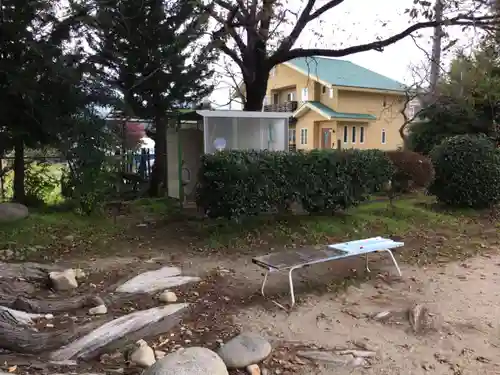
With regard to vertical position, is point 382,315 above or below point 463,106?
below

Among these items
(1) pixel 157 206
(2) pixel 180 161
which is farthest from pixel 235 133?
(1) pixel 157 206

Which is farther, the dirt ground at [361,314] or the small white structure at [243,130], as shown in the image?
the small white structure at [243,130]

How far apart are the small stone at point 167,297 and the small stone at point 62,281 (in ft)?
3.75

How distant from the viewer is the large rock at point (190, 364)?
2863 millimetres

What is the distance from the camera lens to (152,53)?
32.5ft

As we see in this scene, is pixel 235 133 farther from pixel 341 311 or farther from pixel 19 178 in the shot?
pixel 341 311

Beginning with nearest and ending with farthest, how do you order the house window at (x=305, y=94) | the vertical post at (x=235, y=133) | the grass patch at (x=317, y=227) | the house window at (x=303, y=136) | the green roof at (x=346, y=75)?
1. the grass patch at (x=317, y=227)
2. the vertical post at (x=235, y=133)
3. the green roof at (x=346, y=75)
4. the house window at (x=305, y=94)
5. the house window at (x=303, y=136)

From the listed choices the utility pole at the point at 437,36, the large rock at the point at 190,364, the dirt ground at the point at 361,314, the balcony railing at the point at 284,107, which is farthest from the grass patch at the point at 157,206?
the balcony railing at the point at 284,107

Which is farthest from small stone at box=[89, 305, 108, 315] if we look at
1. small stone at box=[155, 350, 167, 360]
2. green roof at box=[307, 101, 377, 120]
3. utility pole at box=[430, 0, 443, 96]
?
green roof at box=[307, 101, 377, 120]

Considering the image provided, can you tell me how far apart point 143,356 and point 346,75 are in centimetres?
2480

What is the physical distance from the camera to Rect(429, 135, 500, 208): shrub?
32.2ft

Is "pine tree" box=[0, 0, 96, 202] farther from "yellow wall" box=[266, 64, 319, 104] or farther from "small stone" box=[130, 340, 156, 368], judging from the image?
"yellow wall" box=[266, 64, 319, 104]

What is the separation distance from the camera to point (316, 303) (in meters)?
4.65

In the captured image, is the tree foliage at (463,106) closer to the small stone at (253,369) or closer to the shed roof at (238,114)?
the shed roof at (238,114)
